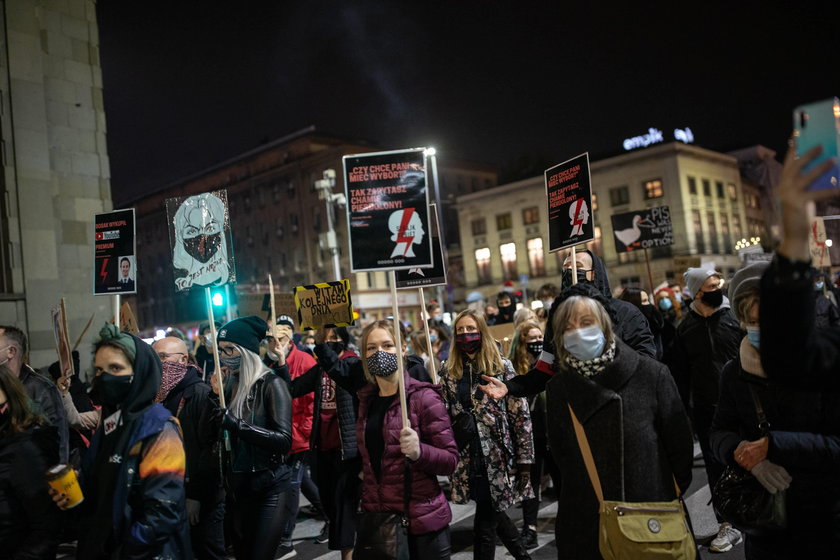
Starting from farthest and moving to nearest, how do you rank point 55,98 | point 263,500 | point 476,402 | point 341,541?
point 55,98
point 341,541
point 476,402
point 263,500

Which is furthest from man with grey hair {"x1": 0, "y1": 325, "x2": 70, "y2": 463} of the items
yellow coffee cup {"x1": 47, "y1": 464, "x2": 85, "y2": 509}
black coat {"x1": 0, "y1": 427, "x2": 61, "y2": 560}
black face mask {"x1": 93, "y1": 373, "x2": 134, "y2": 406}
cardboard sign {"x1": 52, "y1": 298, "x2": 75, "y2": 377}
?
cardboard sign {"x1": 52, "y1": 298, "x2": 75, "y2": 377}

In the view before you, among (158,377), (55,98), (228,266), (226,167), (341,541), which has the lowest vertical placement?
(341,541)

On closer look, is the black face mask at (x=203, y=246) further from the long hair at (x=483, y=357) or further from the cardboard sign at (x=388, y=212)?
the long hair at (x=483, y=357)

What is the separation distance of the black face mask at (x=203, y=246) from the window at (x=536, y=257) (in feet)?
176

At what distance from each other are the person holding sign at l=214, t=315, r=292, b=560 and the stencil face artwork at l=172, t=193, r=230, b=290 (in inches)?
77.4

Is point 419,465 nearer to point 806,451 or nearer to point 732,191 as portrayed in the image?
point 806,451

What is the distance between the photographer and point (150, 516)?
3.38m

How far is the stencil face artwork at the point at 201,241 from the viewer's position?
6.76 metres

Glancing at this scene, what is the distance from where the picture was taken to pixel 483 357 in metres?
5.61

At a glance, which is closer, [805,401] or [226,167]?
[805,401]

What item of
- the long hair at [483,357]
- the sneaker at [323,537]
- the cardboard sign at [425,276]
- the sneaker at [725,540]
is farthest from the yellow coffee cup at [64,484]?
the sneaker at [725,540]

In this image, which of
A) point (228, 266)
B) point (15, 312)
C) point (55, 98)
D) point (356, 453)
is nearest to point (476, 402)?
point (356, 453)

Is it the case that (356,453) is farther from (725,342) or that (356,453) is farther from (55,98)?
(55,98)

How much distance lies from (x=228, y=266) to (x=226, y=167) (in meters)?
73.9
